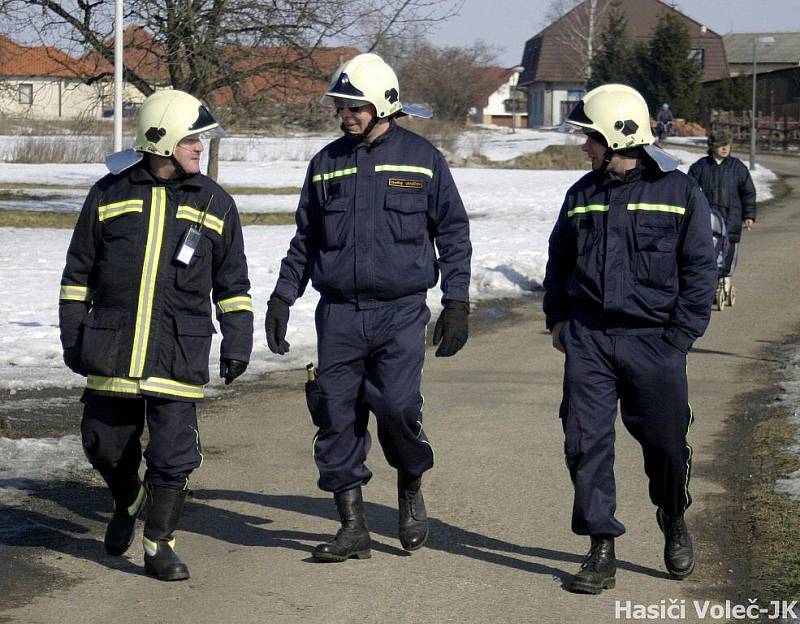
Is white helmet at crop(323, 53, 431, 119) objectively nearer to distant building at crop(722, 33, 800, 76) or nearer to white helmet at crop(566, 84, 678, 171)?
white helmet at crop(566, 84, 678, 171)

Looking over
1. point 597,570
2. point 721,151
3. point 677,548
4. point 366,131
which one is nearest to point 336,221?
point 366,131

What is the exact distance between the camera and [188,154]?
211 inches

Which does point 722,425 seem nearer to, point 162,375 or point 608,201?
point 608,201

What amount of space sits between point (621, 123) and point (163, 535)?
7.77ft

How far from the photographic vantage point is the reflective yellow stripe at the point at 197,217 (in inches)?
210

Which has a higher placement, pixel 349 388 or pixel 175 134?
pixel 175 134

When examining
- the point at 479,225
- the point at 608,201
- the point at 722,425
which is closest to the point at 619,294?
the point at 608,201

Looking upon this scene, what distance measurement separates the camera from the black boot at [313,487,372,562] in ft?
18.2

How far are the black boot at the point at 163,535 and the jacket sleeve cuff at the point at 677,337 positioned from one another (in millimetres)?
1972

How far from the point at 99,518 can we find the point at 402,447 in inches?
58.1

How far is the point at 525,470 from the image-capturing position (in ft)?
23.4

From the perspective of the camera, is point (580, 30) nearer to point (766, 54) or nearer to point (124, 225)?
point (766, 54)

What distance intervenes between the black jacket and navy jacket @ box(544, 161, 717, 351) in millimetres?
1467

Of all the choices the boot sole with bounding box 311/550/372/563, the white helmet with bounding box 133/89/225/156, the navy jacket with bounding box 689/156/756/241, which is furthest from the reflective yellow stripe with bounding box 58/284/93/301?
the navy jacket with bounding box 689/156/756/241
